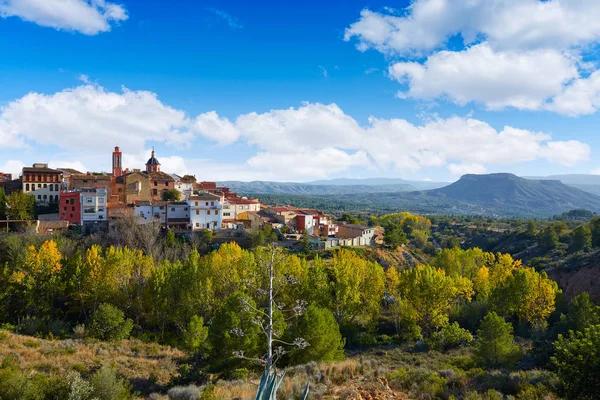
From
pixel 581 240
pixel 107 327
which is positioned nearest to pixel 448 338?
pixel 107 327

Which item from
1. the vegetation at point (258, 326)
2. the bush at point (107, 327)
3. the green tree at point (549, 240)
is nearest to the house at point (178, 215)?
the vegetation at point (258, 326)

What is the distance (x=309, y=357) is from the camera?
21453mm

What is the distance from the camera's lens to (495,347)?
854 inches

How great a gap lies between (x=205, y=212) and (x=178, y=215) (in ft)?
13.4

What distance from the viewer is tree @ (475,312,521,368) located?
70.0ft

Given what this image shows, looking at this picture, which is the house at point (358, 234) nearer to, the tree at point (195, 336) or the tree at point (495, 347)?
the tree at point (195, 336)

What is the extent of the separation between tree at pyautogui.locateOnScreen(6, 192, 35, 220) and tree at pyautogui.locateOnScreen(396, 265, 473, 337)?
4947cm

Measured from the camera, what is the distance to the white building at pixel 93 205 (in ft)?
168

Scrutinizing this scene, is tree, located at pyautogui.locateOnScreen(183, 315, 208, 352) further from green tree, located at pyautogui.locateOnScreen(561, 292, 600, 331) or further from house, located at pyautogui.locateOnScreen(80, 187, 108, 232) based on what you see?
house, located at pyautogui.locateOnScreen(80, 187, 108, 232)

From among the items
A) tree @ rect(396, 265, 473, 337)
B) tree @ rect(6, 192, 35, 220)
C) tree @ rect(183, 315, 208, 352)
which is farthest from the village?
tree @ rect(183, 315, 208, 352)

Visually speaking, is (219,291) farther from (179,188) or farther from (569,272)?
(569,272)

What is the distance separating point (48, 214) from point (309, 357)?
5072cm

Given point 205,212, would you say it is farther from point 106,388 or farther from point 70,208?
point 106,388

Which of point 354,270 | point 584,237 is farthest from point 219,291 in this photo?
point 584,237
